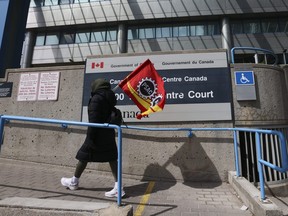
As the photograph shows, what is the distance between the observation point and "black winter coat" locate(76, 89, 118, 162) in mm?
3590

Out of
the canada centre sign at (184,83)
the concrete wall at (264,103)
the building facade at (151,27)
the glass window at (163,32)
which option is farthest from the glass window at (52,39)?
the concrete wall at (264,103)

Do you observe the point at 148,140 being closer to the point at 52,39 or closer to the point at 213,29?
the point at 213,29

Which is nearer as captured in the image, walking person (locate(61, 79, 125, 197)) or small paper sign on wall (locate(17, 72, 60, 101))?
walking person (locate(61, 79, 125, 197))

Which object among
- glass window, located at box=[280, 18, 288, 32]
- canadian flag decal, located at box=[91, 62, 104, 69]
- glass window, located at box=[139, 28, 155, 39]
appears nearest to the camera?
canadian flag decal, located at box=[91, 62, 104, 69]

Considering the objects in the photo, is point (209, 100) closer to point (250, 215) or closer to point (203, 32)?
point (250, 215)

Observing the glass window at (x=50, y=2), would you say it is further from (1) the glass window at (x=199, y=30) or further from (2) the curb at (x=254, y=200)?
(2) the curb at (x=254, y=200)

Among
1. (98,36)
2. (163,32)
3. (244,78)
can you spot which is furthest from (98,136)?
(98,36)

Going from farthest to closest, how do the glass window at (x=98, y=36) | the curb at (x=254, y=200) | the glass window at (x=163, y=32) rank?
1. the glass window at (x=98, y=36)
2. the glass window at (x=163, y=32)
3. the curb at (x=254, y=200)

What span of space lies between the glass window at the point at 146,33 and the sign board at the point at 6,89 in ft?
67.7

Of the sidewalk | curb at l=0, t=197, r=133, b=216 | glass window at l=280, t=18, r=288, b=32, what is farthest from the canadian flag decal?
glass window at l=280, t=18, r=288, b=32

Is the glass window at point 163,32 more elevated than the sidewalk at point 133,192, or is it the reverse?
the glass window at point 163,32

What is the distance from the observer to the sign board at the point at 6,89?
585 centimetres

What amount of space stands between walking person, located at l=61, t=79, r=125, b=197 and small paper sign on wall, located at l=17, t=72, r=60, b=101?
233 centimetres

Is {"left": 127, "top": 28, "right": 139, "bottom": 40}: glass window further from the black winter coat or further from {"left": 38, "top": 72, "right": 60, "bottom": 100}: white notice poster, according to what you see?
the black winter coat
